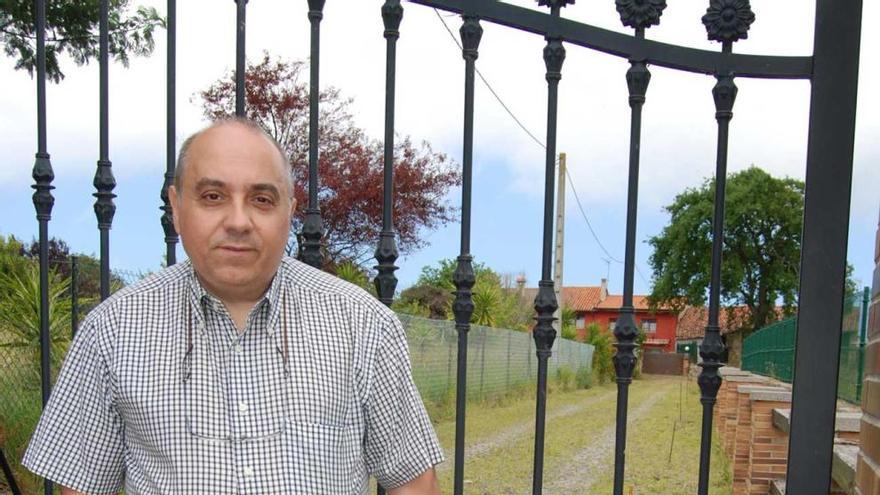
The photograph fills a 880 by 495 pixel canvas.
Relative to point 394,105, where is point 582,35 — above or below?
above

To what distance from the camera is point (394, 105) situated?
78.3 inches

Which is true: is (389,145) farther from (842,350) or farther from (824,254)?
(842,350)

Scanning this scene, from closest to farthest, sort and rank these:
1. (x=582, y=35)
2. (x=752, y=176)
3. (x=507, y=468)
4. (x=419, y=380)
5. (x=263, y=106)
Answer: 1. (x=582, y=35)
2. (x=507, y=468)
3. (x=419, y=380)
4. (x=263, y=106)
5. (x=752, y=176)

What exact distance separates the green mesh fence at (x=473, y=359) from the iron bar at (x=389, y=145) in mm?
6119

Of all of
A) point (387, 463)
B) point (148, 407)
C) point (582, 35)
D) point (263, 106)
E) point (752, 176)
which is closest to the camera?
point (148, 407)

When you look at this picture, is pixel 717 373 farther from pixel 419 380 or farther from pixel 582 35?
pixel 419 380

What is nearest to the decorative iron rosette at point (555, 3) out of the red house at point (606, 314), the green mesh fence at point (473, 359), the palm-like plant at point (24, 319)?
the palm-like plant at point (24, 319)

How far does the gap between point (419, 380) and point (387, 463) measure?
8098mm

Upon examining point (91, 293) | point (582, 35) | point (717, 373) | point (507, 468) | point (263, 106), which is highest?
point (263, 106)

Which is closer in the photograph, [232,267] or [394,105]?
[232,267]

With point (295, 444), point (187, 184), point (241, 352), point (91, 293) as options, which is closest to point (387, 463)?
point (295, 444)

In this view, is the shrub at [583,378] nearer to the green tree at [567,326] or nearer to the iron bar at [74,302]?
the green tree at [567,326]

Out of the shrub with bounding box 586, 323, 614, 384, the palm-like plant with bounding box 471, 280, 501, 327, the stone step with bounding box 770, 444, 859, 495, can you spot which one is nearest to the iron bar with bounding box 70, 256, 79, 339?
the stone step with bounding box 770, 444, 859, 495

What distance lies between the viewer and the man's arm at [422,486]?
1715mm
